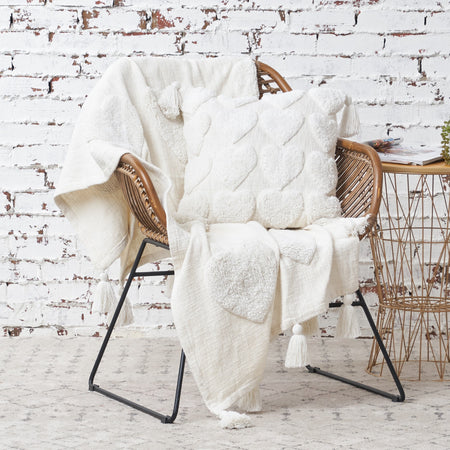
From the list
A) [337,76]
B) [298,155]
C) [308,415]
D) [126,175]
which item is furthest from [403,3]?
[308,415]

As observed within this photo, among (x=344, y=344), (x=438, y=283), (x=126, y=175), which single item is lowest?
A: (x=344, y=344)

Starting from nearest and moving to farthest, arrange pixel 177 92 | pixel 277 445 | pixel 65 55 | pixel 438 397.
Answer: pixel 277 445 → pixel 438 397 → pixel 177 92 → pixel 65 55

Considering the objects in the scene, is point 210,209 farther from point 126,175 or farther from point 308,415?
point 308,415

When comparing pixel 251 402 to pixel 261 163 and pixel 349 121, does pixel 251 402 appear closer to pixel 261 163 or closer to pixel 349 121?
pixel 261 163

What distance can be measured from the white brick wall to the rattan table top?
642 mm

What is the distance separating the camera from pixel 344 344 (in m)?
2.91

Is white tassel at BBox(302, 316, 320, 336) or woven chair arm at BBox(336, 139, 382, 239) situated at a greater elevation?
woven chair arm at BBox(336, 139, 382, 239)

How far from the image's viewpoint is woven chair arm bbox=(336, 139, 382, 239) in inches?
87.4

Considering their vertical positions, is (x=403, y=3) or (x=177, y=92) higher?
(x=403, y=3)

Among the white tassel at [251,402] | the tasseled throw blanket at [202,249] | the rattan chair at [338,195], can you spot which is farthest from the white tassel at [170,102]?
the white tassel at [251,402]

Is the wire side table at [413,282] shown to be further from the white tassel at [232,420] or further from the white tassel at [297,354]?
the white tassel at [232,420]

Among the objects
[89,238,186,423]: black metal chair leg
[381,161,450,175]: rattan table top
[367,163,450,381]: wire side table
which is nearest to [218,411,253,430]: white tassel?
[89,238,186,423]: black metal chair leg

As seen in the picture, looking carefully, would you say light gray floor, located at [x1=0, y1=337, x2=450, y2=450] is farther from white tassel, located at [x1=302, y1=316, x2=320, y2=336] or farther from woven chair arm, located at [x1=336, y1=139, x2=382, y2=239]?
woven chair arm, located at [x1=336, y1=139, x2=382, y2=239]

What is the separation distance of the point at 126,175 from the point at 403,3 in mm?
1427
